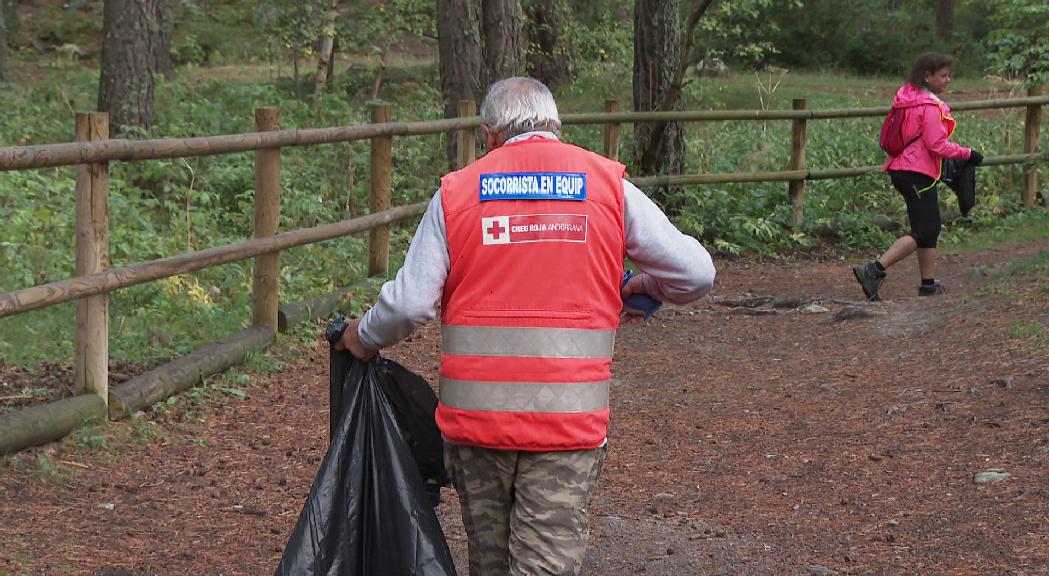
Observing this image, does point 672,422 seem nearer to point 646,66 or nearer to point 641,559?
point 641,559

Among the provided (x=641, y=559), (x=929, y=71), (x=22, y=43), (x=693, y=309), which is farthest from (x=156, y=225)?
(x=22, y=43)

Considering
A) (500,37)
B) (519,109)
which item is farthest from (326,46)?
(519,109)

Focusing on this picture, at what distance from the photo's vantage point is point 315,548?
3498 mm

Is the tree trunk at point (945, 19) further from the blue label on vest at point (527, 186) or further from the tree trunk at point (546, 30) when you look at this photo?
the blue label on vest at point (527, 186)

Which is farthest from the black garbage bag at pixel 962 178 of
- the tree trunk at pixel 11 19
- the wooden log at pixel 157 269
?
the tree trunk at pixel 11 19

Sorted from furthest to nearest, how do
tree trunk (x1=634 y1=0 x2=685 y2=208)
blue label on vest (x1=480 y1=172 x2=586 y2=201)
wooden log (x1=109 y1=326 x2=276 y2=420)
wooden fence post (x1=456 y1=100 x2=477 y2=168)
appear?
tree trunk (x1=634 y1=0 x2=685 y2=208)
wooden fence post (x1=456 y1=100 x2=477 y2=168)
wooden log (x1=109 y1=326 x2=276 y2=420)
blue label on vest (x1=480 y1=172 x2=586 y2=201)

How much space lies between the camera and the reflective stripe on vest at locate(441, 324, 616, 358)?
3160 mm

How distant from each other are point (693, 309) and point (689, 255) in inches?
271

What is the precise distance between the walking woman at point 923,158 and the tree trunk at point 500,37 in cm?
481

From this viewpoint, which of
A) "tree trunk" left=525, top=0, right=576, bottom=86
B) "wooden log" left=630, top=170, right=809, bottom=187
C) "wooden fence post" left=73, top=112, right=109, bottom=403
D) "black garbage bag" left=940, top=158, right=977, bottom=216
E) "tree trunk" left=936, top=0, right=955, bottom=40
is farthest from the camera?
"tree trunk" left=936, top=0, right=955, bottom=40

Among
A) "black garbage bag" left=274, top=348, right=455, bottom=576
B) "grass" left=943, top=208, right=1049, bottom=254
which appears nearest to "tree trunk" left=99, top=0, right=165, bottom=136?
"grass" left=943, top=208, right=1049, bottom=254

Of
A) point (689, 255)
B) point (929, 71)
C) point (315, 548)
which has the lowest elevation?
point (315, 548)

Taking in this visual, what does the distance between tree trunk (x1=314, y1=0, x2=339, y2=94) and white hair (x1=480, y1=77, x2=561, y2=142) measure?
663 inches

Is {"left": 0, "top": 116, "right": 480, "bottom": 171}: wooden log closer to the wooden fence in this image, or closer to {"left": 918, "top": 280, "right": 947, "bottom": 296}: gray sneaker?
the wooden fence
